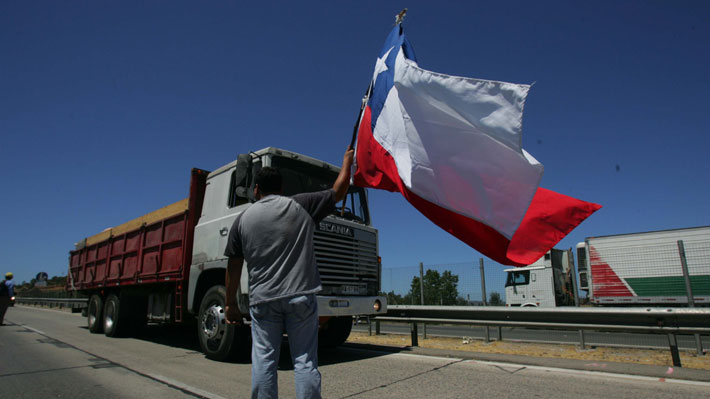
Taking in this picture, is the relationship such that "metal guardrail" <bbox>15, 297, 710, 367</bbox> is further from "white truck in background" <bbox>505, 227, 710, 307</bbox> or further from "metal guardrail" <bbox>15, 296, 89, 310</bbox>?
"metal guardrail" <bbox>15, 296, 89, 310</bbox>

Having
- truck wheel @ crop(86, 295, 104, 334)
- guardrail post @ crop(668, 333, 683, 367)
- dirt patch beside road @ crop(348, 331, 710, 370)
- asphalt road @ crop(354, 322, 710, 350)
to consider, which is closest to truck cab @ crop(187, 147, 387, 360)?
dirt patch beside road @ crop(348, 331, 710, 370)

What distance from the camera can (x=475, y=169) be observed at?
3.38m

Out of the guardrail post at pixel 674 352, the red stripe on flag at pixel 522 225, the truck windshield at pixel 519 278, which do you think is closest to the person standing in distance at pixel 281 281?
the red stripe on flag at pixel 522 225

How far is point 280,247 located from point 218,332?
429cm

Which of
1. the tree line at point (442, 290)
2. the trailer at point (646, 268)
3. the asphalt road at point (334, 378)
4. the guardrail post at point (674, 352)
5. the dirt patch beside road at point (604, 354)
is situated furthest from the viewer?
the trailer at point (646, 268)

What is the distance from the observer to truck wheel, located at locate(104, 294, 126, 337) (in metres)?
9.55

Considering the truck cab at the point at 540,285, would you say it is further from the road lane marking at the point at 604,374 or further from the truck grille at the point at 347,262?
the road lane marking at the point at 604,374

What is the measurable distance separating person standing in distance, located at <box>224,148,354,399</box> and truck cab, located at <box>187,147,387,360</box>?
3067 mm

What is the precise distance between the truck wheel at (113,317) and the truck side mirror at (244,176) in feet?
18.5

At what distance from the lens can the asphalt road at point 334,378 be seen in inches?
166

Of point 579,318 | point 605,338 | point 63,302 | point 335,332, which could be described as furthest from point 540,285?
point 63,302

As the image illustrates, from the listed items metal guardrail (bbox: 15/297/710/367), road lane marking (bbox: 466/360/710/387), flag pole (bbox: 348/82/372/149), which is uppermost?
flag pole (bbox: 348/82/372/149)

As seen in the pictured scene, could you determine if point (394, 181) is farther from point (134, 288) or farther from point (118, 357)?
point (134, 288)

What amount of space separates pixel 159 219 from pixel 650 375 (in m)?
8.30
